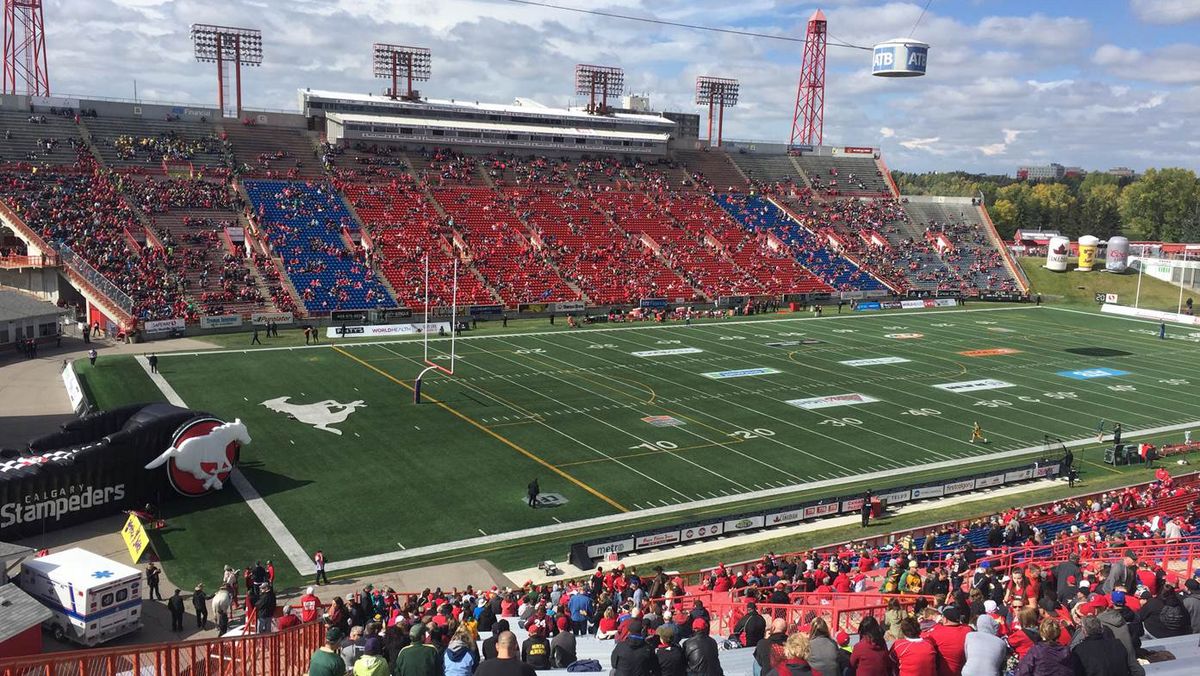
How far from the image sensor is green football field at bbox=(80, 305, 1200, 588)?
27.0 m

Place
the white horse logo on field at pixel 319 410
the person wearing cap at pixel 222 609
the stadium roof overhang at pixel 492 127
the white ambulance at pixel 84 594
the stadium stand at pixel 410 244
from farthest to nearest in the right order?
1. the stadium roof overhang at pixel 492 127
2. the stadium stand at pixel 410 244
3. the white horse logo on field at pixel 319 410
4. the person wearing cap at pixel 222 609
5. the white ambulance at pixel 84 594

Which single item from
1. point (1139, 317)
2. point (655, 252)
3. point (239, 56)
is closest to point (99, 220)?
point (239, 56)

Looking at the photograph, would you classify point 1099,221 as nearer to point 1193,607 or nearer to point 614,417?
point 614,417

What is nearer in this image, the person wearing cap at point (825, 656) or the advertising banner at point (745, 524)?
the person wearing cap at point (825, 656)

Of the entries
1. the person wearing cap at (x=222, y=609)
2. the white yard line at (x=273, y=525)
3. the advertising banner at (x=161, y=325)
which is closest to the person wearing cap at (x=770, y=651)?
the person wearing cap at (x=222, y=609)

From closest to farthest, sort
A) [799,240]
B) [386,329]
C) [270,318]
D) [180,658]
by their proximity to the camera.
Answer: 1. [180,658]
2. [270,318]
3. [386,329]
4. [799,240]

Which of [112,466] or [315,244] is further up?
[315,244]

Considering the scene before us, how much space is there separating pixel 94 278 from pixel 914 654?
5493 cm

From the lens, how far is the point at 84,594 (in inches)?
683

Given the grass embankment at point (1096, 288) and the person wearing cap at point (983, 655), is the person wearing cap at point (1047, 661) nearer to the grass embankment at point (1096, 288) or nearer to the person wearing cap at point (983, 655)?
the person wearing cap at point (983, 655)

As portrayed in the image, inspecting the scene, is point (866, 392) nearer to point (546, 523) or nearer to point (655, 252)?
point (546, 523)

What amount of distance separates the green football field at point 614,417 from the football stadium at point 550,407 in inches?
8.9

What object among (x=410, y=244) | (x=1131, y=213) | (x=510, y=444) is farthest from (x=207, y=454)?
(x=1131, y=213)

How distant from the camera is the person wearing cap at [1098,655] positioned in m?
7.55
